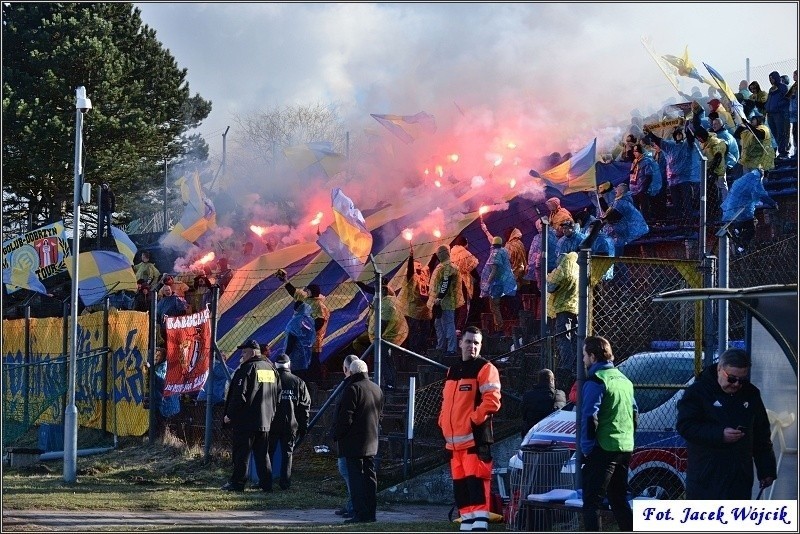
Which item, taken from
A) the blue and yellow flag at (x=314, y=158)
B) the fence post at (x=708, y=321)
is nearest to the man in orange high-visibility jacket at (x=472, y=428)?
the fence post at (x=708, y=321)

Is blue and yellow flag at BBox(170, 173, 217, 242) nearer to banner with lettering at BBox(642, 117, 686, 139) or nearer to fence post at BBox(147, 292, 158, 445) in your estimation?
fence post at BBox(147, 292, 158, 445)

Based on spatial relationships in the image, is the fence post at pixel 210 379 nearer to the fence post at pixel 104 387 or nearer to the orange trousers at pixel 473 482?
the fence post at pixel 104 387

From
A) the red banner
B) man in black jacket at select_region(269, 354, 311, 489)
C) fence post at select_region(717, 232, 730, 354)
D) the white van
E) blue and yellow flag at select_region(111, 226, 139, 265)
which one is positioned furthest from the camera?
blue and yellow flag at select_region(111, 226, 139, 265)

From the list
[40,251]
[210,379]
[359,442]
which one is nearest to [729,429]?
[359,442]

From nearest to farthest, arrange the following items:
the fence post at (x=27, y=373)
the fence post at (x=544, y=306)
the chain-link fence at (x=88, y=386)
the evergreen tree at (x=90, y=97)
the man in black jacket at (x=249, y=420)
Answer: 1. the fence post at (x=544, y=306)
2. the man in black jacket at (x=249, y=420)
3. the chain-link fence at (x=88, y=386)
4. the fence post at (x=27, y=373)
5. the evergreen tree at (x=90, y=97)

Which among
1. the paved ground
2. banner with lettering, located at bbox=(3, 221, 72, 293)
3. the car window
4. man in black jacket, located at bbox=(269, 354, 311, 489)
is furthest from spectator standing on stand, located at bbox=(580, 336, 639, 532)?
banner with lettering, located at bbox=(3, 221, 72, 293)

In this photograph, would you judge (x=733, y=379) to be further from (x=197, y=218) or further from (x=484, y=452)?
(x=197, y=218)

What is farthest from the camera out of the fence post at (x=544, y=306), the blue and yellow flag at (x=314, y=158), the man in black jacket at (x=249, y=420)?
the blue and yellow flag at (x=314, y=158)

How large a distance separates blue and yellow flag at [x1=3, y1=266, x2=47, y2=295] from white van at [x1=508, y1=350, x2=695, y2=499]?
600 inches

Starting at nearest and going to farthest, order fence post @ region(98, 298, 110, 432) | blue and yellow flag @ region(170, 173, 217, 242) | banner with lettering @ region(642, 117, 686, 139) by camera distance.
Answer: fence post @ region(98, 298, 110, 432), banner with lettering @ region(642, 117, 686, 139), blue and yellow flag @ region(170, 173, 217, 242)

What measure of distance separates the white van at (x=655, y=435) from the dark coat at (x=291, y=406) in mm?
4235

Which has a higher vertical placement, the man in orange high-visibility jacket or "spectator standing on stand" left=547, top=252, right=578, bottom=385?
"spectator standing on stand" left=547, top=252, right=578, bottom=385

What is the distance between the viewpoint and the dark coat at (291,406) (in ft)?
52.1

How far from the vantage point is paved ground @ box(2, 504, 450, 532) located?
12.1 meters
